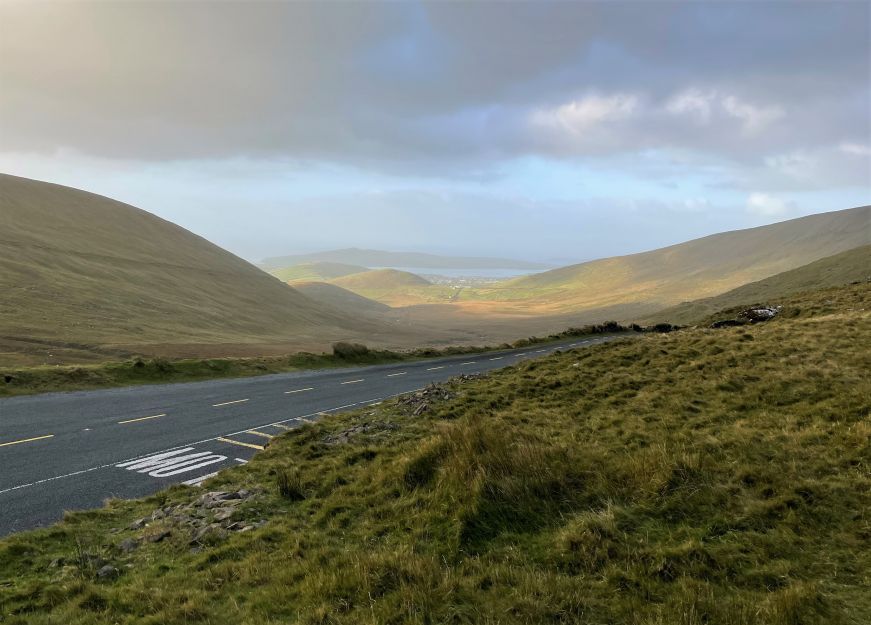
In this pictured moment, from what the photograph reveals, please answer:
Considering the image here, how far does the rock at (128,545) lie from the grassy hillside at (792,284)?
65841 mm

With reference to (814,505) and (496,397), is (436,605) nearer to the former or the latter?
(814,505)

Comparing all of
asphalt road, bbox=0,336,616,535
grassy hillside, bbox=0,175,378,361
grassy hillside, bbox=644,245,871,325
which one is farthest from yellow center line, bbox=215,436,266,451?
grassy hillside, bbox=644,245,871,325

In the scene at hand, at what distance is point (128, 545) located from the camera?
24.3 ft

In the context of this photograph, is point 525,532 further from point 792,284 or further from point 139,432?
point 792,284

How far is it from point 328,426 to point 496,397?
226 inches

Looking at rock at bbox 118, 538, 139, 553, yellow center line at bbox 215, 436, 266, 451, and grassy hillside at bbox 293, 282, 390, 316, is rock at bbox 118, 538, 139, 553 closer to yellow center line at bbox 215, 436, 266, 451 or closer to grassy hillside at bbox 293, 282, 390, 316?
yellow center line at bbox 215, 436, 266, 451

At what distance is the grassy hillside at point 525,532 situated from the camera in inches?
200

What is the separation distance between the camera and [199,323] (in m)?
65.6

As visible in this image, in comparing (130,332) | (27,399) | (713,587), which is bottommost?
(713,587)

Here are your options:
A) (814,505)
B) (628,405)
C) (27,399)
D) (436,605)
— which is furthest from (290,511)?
(27,399)

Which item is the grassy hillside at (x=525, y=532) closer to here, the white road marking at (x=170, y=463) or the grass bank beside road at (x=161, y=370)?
the white road marking at (x=170, y=463)

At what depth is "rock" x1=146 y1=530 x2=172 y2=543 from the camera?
762cm

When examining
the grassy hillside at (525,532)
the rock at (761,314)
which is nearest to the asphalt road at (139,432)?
the grassy hillside at (525,532)

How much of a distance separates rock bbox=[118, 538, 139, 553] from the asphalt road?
2890 millimetres
